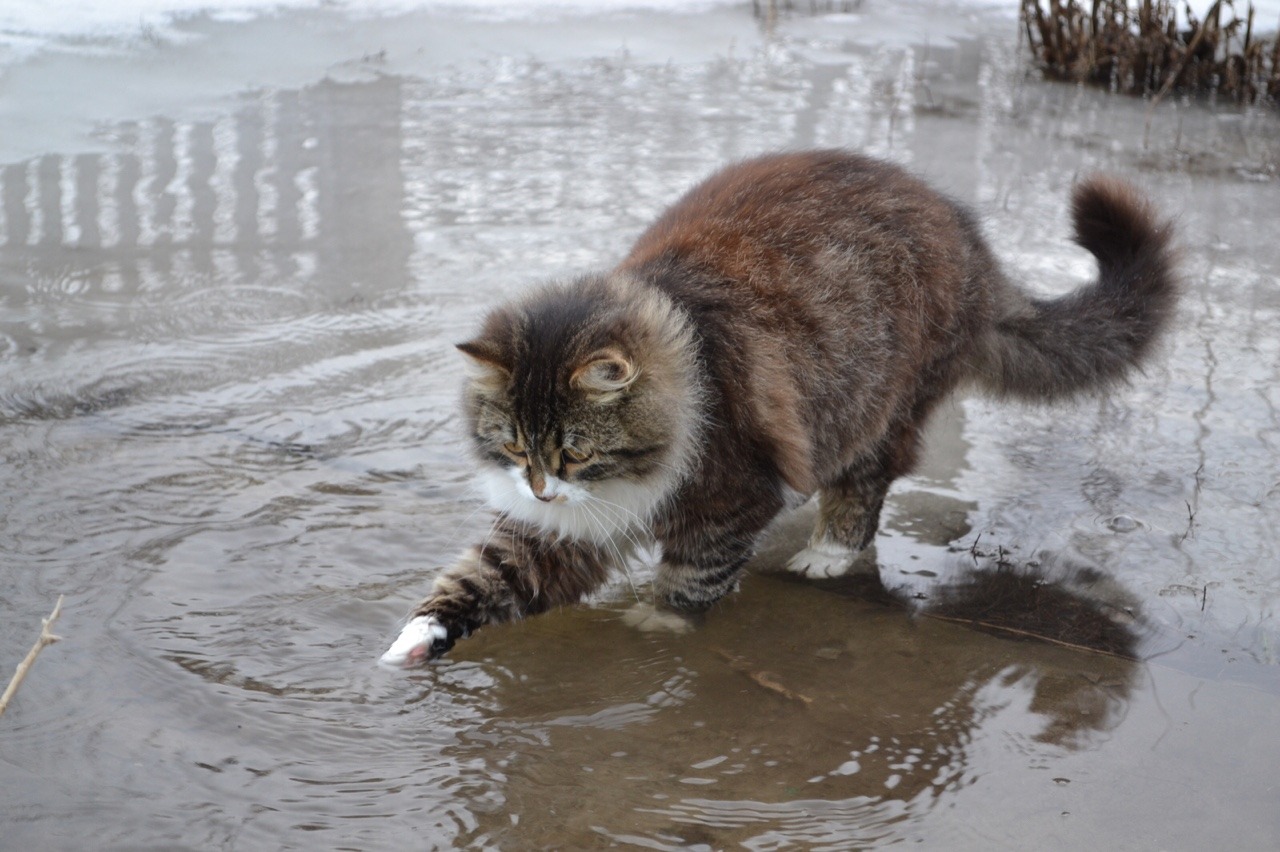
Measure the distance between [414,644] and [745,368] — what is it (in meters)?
1.23

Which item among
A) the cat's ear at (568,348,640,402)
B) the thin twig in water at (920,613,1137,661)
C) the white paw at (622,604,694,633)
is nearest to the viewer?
the cat's ear at (568,348,640,402)

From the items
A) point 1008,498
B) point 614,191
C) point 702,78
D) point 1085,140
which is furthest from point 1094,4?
point 1008,498

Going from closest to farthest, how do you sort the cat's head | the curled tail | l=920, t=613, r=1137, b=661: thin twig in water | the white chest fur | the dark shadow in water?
the dark shadow in water, the cat's head, the white chest fur, l=920, t=613, r=1137, b=661: thin twig in water, the curled tail

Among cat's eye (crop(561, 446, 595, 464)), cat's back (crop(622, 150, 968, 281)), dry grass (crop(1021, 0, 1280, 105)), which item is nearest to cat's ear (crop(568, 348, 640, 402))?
cat's eye (crop(561, 446, 595, 464))

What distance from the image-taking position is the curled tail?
4.34 meters

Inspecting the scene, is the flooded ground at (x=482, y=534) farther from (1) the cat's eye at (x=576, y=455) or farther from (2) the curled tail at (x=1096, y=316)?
(1) the cat's eye at (x=576, y=455)

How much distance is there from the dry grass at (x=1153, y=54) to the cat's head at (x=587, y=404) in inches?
288

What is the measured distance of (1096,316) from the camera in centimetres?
440

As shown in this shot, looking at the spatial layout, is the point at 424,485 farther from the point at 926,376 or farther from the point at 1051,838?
the point at 1051,838

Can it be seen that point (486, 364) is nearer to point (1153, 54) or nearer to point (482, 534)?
point (482, 534)

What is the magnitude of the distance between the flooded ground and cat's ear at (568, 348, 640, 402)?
81cm

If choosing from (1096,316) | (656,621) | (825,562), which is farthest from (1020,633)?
(1096,316)

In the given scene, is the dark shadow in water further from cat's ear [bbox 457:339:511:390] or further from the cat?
cat's ear [bbox 457:339:511:390]

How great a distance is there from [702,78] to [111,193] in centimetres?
483
